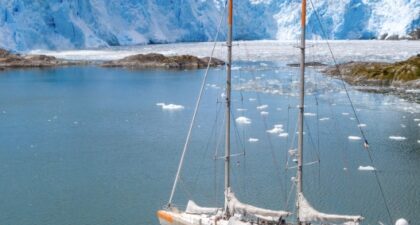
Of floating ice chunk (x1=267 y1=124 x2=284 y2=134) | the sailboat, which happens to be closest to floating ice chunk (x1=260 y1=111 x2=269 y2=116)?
floating ice chunk (x1=267 y1=124 x2=284 y2=134)

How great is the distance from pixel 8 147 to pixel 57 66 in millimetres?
29299

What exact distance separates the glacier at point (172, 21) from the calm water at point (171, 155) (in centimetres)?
2503

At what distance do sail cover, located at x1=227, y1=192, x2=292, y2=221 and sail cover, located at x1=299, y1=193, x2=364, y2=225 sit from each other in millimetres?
300

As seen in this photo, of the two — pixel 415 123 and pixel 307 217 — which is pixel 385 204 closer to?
pixel 307 217

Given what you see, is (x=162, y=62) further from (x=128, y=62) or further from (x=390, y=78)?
(x=390, y=78)

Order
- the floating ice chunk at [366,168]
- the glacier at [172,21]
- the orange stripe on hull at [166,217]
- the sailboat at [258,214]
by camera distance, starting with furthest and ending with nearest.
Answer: the glacier at [172,21] < the floating ice chunk at [366,168] < the orange stripe on hull at [166,217] < the sailboat at [258,214]

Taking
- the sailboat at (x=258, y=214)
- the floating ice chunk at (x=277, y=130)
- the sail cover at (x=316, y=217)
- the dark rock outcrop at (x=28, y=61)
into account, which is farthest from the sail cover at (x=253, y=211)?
the dark rock outcrop at (x=28, y=61)

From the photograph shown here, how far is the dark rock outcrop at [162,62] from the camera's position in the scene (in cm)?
4681

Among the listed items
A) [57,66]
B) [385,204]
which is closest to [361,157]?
[385,204]

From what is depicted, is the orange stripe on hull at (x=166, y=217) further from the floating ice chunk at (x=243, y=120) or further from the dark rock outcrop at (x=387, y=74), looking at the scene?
the dark rock outcrop at (x=387, y=74)

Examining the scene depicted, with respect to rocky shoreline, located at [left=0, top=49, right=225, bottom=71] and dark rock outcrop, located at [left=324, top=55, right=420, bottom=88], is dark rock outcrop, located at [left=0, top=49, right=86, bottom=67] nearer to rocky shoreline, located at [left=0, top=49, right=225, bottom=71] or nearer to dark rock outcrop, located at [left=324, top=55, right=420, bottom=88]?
rocky shoreline, located at [left=0, top=49, right=225, bottom=71]

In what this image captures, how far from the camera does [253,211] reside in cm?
1055

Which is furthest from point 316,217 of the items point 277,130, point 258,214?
point 277,130

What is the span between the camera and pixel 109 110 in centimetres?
2614
